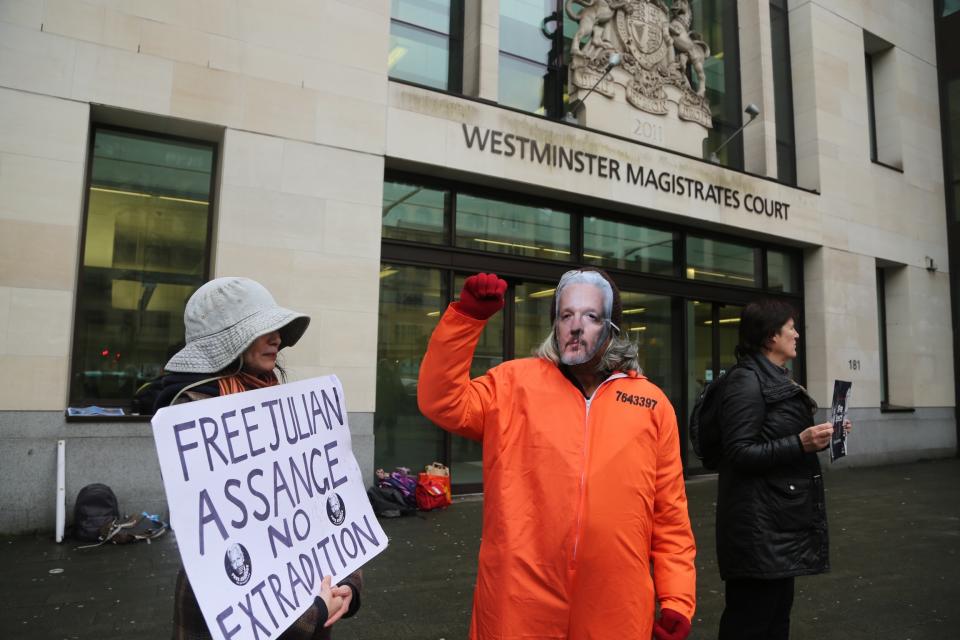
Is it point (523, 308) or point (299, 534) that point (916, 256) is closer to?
point (523, 308)

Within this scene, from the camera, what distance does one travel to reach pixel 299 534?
1951 millimetres

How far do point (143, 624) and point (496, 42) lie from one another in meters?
8.43

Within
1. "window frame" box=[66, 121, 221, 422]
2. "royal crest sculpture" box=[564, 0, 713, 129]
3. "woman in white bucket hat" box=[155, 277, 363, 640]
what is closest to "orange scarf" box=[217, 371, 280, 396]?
"woman in white bucket hat" box=[155, 277, 363, 640]

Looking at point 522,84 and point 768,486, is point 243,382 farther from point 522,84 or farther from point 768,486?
point 522,84

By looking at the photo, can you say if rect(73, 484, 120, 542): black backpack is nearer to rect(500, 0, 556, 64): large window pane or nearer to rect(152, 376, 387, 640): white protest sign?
rect(152, 376, 387, 640): white protest sign

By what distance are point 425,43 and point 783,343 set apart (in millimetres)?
7996

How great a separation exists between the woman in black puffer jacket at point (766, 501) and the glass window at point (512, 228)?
256 inches

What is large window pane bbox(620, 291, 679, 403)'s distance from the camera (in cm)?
1094

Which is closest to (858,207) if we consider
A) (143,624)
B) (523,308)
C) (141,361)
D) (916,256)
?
(916,256)

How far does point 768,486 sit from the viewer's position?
301 cm

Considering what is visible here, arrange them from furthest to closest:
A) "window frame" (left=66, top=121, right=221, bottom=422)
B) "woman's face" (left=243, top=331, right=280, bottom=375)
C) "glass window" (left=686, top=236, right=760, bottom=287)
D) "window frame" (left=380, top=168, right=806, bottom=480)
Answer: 1. "glass window" (left=686, top=236, right=760, bottom=287)
2. "window frame" (left=380, top=168, right=806, bottom=480)
3. "window frame" (left=66, top=121, right=221, bottom=422)
4. "woman's face" (left=243, top=331, right=280, bottom=375)

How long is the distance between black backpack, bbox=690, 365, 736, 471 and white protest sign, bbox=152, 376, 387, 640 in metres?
1.82

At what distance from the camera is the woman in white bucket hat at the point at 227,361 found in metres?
1.83

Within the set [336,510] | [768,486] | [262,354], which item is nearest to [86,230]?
[262,354]
